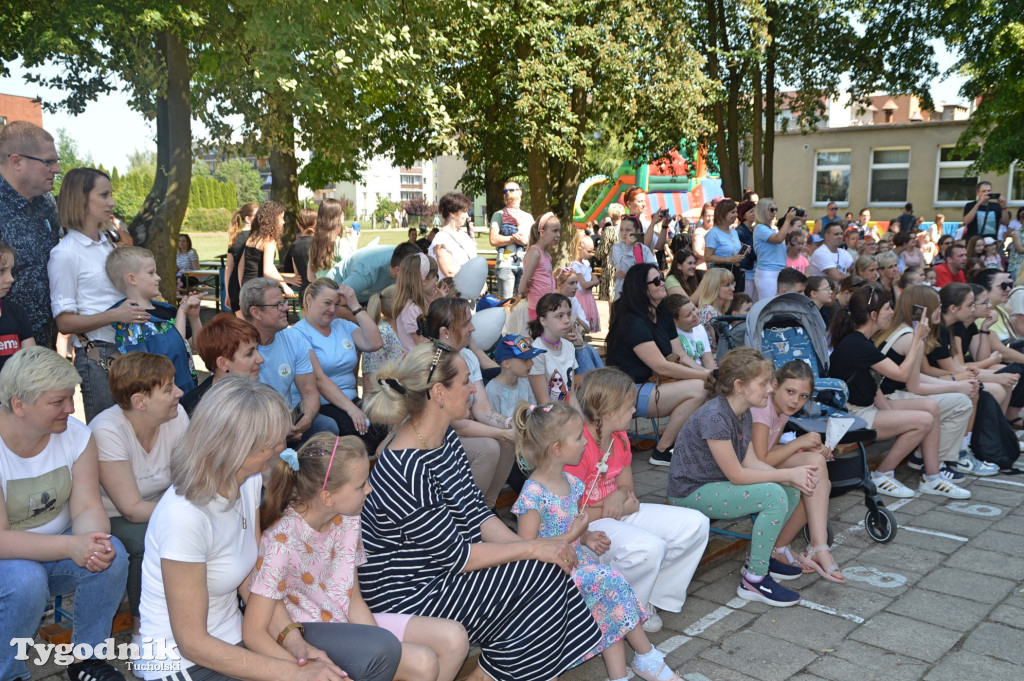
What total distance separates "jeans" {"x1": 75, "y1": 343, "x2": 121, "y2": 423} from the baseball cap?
2170 mm

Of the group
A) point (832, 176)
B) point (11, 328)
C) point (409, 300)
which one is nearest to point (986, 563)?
point (409, 300)

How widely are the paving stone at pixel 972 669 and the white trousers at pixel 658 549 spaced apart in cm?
110

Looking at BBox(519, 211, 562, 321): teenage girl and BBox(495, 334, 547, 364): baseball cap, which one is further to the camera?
BBox(519, 211, 562, 321): teenage girl

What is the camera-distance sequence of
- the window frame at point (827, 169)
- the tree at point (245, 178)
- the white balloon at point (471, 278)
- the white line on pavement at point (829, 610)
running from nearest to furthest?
the white line on pavement at point (829, 610), the white balloon at point (471, 278), the window frame at point (827, 169), the tree at point (245, 178)

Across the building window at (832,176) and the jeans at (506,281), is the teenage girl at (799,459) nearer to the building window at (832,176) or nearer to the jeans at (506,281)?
the jeans at (506,281)

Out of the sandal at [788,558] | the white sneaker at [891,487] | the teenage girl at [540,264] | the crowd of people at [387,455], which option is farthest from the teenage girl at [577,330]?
the white sneaker at [891,487]

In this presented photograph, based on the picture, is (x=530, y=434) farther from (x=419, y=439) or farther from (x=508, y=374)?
(x=508, y=374)

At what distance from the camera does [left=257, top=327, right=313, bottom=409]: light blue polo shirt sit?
4.77 meters

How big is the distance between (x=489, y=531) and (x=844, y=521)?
10.1ft

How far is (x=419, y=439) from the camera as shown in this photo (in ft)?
10.7

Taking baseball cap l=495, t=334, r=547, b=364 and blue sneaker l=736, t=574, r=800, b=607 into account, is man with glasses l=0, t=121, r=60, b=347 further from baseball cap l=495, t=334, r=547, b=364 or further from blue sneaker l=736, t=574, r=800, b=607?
blue sneaker l=736, t=574, r=800, b=607

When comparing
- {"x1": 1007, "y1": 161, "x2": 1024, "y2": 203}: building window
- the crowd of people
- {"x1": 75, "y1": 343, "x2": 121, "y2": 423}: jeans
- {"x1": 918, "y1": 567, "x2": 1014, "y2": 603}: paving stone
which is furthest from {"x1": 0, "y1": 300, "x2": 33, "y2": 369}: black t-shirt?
{"x1": 1007, "y1": 161, "x2": 1024, "y2": 203}: building window

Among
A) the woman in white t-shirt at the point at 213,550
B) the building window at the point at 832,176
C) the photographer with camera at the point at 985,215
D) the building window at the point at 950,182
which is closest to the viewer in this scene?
the woman in white t-shirt at the point at 213,550

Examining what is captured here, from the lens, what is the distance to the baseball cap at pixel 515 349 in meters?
5.15
